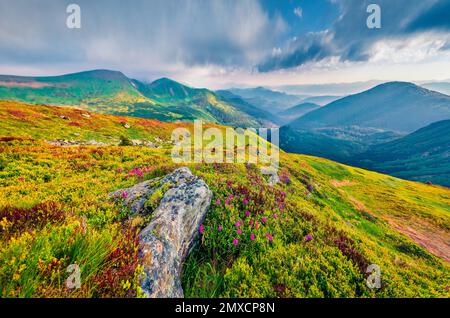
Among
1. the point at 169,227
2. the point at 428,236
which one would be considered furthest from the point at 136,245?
the point at 428,236

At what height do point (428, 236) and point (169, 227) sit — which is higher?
point (169, 227)

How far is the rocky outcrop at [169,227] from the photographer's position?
4590 mm

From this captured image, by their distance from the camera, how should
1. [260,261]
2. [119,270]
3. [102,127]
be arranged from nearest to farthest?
[119,270], [260,261], [102,127]

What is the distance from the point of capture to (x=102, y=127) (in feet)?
176

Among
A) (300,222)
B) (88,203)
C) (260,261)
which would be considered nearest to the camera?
(260,261)

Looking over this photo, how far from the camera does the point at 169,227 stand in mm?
5988

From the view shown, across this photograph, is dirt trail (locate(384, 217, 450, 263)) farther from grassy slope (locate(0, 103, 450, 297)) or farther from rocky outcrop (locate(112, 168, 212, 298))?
rocky outcrop (locate(112, 168, 212, 298))

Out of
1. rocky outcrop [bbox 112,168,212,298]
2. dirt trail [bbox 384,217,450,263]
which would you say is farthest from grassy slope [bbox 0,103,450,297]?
dirt trail [bbox 384,217,450,263]

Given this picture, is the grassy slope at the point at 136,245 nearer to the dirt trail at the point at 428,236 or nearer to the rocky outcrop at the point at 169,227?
the rocky outcrop at the point at 169,227

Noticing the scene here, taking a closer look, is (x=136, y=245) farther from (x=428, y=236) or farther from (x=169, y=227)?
(x=428, y=236)
